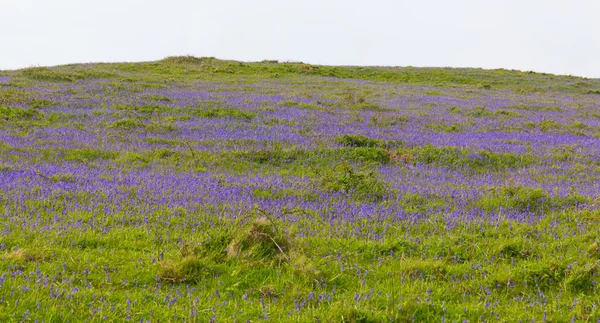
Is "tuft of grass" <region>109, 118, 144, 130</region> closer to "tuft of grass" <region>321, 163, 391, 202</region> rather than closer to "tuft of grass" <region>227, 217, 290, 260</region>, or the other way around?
"tuft of grass" <region>321, 163, 391, 202</region>

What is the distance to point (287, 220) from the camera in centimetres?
696

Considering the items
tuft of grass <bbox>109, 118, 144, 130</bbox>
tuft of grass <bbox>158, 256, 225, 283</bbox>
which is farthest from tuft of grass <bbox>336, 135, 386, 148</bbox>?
tuft of grass <bbox>158, 256, 225, 283</bbox>

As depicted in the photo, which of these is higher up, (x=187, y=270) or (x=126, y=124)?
(x=126, y=124)

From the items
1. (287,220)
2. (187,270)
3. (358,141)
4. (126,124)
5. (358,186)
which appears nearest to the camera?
(187,270)

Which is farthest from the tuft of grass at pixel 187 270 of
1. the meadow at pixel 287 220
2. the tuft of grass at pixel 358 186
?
the tuft of grass at pixel 358 186

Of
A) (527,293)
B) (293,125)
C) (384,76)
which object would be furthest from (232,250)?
(384,76)

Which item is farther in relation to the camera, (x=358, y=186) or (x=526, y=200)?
(x=358, y=186)

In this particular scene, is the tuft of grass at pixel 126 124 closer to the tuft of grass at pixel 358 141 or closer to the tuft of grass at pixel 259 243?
the tuft of grass at pixel 358 141

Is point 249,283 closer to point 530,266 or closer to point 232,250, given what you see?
point 232,250

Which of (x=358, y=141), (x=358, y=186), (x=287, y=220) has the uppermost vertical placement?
(x=358, y=141)

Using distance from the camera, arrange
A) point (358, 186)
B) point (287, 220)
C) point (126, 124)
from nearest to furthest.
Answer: point (287, 220) < point (358, 186) < point (126, 124)

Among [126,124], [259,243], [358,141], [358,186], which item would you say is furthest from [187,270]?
[126,124]

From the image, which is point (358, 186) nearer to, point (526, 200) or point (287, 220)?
point (287, 220)

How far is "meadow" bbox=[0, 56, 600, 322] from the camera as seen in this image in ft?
13.9
